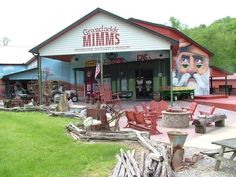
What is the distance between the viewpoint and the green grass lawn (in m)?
6.52

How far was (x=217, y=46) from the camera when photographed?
44188mm

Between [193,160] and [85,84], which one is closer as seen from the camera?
[193,160]

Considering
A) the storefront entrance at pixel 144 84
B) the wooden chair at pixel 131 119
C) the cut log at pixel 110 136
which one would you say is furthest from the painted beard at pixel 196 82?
the cut log at pixel 110 136

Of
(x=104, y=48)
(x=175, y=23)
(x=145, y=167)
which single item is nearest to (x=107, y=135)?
(x=145, y=167)

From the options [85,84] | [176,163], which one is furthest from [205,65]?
Answer: [176,163]

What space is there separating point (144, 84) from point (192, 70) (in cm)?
344

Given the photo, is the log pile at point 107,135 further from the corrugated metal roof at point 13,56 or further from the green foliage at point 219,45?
the green foliage at point 219,45

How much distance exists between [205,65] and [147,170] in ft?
69.3

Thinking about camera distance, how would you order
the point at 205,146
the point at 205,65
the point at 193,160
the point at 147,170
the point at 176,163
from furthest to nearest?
the point at 205,65 < the point at 205,146 < the point at 193,160 < the point at 176,163 < the point at 147,170

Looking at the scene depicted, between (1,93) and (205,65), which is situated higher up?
(205,65)

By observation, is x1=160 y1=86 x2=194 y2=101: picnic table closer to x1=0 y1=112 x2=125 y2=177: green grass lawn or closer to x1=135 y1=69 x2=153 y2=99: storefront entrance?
x1=135 y1=69 x2=153 y2=99: storefront entrance

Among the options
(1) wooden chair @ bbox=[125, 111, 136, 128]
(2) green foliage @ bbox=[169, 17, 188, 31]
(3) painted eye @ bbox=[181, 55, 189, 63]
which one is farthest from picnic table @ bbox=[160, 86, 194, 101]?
(2) green foliage @ bbox=[169, 17, 188, 31]

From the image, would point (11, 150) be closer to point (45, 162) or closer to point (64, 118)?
point (45, 162)

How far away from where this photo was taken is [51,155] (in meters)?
7.73
